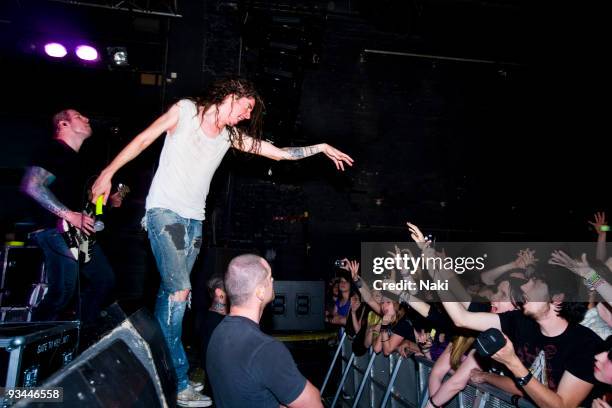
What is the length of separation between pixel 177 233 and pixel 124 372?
85 centimetres

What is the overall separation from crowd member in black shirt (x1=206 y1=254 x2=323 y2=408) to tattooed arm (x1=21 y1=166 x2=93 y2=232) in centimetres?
125

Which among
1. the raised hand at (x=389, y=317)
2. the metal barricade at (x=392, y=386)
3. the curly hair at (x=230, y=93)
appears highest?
the curly hair at (x=230, y=93)

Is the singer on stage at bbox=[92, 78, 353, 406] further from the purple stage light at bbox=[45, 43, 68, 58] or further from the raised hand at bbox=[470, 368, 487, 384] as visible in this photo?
the purple stage light at bbox=[45, 43, 68, 58]

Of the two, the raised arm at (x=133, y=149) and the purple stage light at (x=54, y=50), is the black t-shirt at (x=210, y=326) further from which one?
the purple stage light at (x=54, y=50)

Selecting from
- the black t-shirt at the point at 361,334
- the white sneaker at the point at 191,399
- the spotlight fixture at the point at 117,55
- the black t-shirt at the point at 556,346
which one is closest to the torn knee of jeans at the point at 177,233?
the white sneaker at the point at 191,399

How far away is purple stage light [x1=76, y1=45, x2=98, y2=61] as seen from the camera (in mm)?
5674

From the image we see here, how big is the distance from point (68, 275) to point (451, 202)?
18.7 feet

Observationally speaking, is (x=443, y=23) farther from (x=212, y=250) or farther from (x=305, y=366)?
(x=305, y=366)

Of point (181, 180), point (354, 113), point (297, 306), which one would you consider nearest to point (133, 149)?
point (181, 180)

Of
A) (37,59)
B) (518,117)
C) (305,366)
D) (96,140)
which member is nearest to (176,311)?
(305,366)

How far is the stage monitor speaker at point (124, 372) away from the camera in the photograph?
115 cm

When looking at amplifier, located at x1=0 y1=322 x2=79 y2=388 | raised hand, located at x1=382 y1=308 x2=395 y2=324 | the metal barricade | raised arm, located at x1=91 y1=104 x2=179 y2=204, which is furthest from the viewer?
raised hand, located at x1=382 y1=308 x2=395 y2=324

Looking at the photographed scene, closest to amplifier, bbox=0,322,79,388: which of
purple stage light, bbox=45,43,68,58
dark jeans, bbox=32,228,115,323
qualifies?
dark jeans, bbox=32,228,115,323

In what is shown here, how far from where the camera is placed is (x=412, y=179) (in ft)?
22.7
